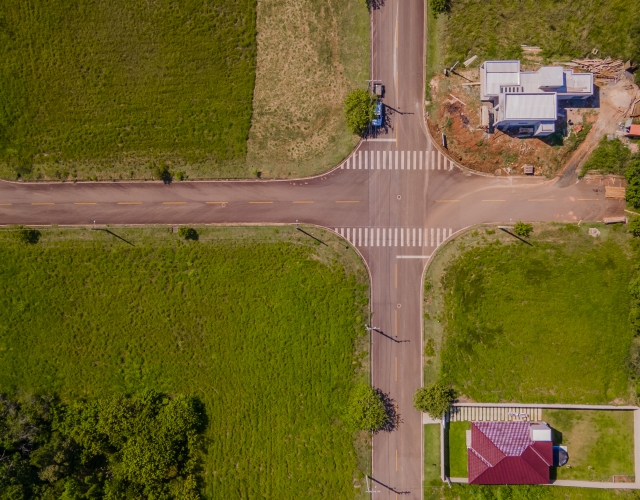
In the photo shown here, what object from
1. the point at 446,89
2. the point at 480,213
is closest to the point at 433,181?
the point at 480,213

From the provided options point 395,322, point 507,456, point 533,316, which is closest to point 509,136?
point 533,316

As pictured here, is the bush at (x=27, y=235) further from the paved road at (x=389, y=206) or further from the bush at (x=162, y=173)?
the bush at (x=162, y=173)

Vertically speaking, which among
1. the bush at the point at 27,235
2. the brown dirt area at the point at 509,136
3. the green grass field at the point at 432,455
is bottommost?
the green grass field at the point at 432,455

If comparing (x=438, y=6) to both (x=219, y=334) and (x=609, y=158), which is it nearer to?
(x=609, y=158)

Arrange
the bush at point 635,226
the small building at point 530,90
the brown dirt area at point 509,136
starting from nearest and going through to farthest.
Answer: the small building at point 530,90, the bush at point 635,226, the brown dirt area at point 509,136

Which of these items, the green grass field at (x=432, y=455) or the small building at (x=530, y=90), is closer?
the small building at (x=530, y=90)

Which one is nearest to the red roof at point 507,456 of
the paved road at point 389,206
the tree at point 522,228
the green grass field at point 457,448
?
the green grass field at point 457,448
